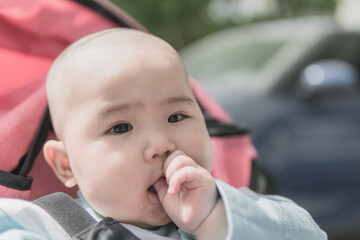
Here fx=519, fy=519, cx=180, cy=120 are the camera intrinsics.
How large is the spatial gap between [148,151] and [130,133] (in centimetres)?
8

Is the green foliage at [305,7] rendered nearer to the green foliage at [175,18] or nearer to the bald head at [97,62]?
the green foliage at [175,18]

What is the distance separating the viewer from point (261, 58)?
4.27 m

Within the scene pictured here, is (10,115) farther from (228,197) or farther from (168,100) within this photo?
(228,197)

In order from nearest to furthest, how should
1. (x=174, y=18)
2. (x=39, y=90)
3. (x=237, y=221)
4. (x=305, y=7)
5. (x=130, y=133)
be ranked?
(x=237, y=221)
(x=130, y=133)
(x=39, y=90)
(x=174, y=18)
(x=305, y=7)

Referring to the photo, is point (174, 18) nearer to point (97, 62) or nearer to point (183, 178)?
point (97, 62)

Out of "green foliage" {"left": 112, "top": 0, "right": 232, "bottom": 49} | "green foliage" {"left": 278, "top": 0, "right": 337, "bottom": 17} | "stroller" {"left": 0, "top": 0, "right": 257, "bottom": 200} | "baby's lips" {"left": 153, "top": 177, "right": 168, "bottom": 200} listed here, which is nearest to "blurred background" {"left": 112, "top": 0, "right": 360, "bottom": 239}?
"stroller" {"left": 0, "top": 0, "right": 257, "bottom": 200}

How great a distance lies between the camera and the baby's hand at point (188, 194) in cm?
123

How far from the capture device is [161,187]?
1274 mm

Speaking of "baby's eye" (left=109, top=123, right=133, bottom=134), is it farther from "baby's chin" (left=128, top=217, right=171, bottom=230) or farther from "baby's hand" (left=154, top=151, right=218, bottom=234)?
"baby's chin" (left=128, top=217, right=171, bottom=230)

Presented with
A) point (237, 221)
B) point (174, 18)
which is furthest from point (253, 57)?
point (174, 18)

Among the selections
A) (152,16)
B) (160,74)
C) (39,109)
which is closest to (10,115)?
(39,109)

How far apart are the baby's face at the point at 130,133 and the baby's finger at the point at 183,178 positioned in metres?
0.07

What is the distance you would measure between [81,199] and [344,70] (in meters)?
2.94

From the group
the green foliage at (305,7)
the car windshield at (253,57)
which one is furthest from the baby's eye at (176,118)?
the green foliage at (305,7)
